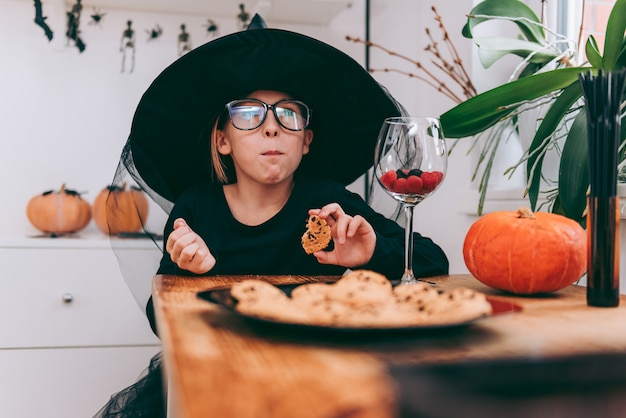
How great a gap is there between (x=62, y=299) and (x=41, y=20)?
979mm

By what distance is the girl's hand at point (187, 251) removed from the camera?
0.90 m

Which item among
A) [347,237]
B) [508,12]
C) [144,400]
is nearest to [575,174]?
[347,237]

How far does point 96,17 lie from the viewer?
84.4 inches

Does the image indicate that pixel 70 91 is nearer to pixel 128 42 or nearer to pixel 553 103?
pixel 128 42

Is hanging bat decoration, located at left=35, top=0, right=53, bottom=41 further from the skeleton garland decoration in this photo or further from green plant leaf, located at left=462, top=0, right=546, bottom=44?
green plant leaf, located at left=462, top=0, right=546, bottom=44

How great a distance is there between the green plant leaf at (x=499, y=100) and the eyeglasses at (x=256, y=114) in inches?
11.4

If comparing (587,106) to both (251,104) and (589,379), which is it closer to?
(589,379)

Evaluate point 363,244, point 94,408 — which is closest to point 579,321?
point 363,244

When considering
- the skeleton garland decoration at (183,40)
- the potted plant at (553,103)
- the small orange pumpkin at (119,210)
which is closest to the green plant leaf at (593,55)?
the potted plant at (553,103)

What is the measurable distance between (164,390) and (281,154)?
1.63 ft

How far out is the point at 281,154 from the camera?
1163 mm

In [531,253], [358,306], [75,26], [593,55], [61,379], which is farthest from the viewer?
[75,26]

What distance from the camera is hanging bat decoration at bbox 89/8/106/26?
214 cm

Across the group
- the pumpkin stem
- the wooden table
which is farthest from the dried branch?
the wooden table
